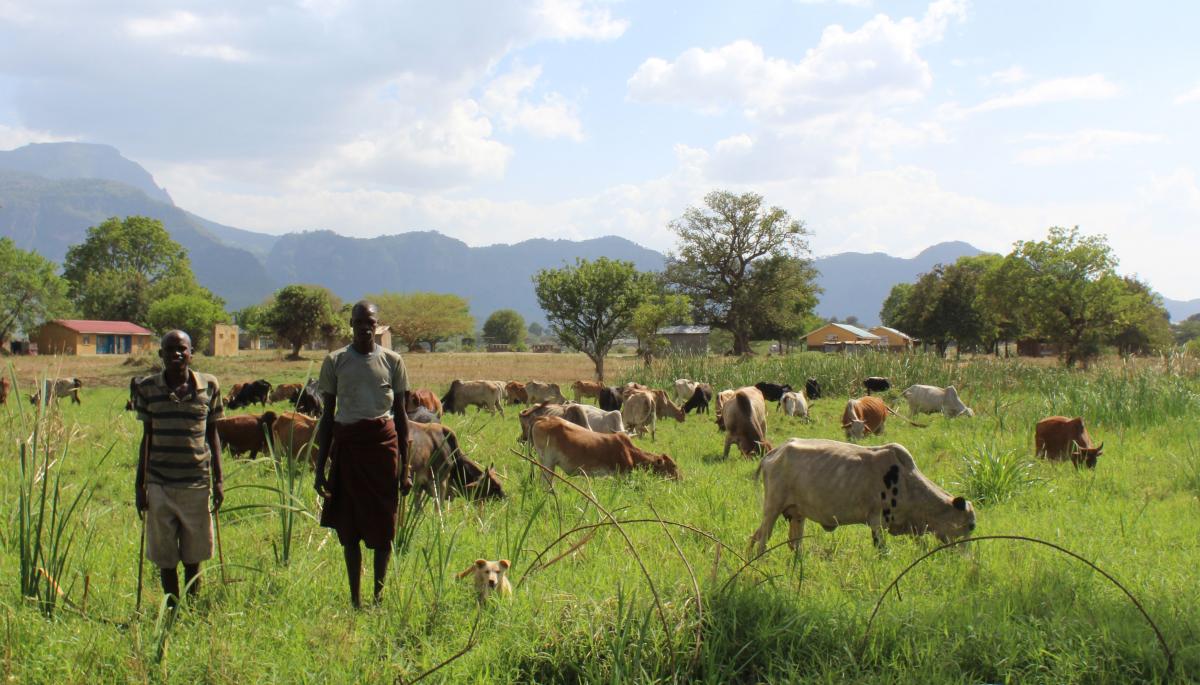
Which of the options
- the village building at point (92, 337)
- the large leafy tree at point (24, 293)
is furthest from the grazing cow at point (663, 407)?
the large leafy tree at point (24, 293)

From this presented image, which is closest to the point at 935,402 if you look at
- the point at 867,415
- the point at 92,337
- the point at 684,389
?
the point at 867,415

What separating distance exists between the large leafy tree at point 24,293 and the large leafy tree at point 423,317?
34902mm

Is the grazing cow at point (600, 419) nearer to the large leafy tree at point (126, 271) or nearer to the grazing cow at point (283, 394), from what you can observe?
the grazing cow at point (283, 394)

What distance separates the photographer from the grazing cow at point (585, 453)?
30.9ft

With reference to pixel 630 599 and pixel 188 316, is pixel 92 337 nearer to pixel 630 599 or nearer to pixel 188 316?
pixel 188 316

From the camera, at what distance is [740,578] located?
503 centimetres

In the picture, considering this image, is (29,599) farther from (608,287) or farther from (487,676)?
(608,287)

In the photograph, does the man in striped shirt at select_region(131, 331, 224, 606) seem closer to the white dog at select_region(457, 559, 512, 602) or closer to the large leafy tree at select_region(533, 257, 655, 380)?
the white dog at select_region(457, 559, 512, 602)

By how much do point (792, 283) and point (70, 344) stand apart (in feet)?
179

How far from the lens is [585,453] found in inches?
372

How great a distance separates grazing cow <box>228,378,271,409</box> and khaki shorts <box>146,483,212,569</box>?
18.6 meters

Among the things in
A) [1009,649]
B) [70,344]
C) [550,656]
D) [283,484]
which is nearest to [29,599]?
[283,484]

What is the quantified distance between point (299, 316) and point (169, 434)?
170 ft

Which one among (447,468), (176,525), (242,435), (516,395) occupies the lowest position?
(516,395)
